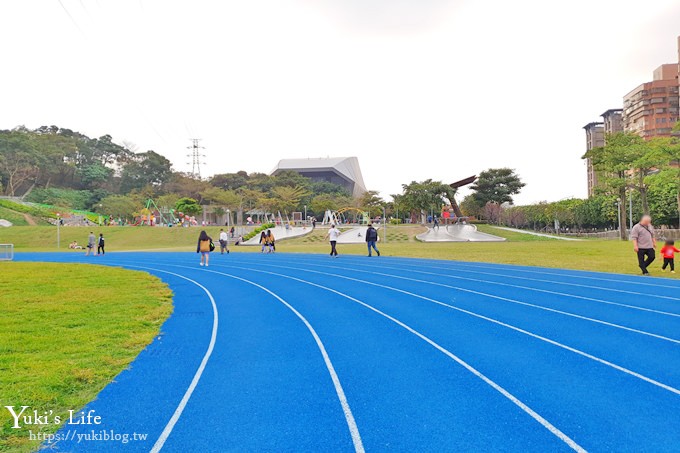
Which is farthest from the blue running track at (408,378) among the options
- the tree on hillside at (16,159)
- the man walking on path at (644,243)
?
the tree on hillside at (16,159)

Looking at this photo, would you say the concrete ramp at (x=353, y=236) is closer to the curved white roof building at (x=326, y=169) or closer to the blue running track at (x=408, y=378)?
the blue running track at (x=408, y=378)

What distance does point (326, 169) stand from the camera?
109438mm

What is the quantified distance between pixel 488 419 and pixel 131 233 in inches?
1918

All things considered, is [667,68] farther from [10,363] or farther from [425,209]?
[10,363]

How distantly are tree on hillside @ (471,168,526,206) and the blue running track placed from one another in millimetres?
58148

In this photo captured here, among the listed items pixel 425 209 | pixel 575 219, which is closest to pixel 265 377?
pixel 425 209

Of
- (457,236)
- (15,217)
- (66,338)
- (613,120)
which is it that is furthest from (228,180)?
(613,120)

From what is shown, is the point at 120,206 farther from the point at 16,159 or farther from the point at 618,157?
the point at 618,157

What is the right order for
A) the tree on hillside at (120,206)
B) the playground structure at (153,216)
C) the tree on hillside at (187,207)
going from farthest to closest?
the tree on hillside at (120,206)
the tree on hillside at (187,207)
the playground structure at (153,216)

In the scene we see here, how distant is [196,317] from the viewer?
8164mm

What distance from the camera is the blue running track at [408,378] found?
3363 mm

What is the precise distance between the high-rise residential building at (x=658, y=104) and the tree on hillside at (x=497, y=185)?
124ft

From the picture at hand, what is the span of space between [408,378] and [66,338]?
4.67 meters

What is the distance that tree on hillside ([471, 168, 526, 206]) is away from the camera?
6494 cm
